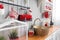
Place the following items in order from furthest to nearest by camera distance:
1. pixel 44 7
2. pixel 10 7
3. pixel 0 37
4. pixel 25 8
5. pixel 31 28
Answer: pixel 44 7
pixel 31 28
pixel 25 8
pixel 10 7
pixel 0 37

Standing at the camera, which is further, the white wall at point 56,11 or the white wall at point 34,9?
the white wall at point 56,11

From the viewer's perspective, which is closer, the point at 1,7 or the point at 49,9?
the point at 1,7

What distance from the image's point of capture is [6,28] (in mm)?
1152

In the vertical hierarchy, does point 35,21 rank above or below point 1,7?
below

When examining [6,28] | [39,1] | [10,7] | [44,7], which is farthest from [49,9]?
[6,28]

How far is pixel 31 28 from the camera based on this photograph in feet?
7.90

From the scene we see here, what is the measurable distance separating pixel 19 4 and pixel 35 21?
2.49 ft

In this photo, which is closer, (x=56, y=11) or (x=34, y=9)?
(x=34, y=9)

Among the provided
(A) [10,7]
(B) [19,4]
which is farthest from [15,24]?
(B) [19,4]

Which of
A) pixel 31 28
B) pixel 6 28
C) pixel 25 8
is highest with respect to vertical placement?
pixel 25 8

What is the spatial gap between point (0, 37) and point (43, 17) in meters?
2.28

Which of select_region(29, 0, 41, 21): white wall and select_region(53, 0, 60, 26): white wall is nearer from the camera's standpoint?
select_region(29, 0, 41, 21): white wall

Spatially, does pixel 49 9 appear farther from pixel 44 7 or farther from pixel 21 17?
pixel 21 17

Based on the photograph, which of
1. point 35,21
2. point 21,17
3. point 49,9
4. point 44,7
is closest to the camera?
point 21,17
